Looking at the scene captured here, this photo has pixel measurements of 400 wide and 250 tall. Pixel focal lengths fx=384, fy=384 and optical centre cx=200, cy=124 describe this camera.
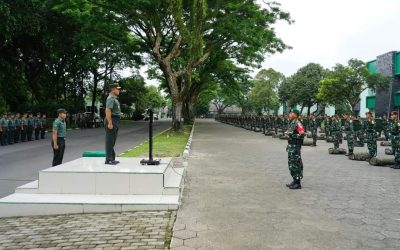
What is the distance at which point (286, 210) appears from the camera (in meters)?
6.39

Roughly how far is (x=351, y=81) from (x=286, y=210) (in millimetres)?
37667

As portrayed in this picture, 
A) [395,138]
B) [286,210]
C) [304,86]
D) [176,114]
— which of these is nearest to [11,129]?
[176,114]

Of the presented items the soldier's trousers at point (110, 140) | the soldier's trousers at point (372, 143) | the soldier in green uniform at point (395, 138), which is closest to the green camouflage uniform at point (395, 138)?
the soldier in green uniform at point (395, 138)

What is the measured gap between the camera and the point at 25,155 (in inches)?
555

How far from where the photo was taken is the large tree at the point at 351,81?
40.2 meters

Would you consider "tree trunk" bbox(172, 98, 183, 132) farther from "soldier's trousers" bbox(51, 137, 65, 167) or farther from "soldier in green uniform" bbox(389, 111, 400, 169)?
"soldier's trousers" bbox(51, 137, 65, 167)

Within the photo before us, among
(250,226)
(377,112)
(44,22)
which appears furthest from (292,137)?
(377,112)

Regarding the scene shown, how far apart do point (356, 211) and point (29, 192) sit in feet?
18.7

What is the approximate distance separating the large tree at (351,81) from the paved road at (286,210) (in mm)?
31733

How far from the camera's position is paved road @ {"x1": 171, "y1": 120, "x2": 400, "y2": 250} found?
4.93 metres

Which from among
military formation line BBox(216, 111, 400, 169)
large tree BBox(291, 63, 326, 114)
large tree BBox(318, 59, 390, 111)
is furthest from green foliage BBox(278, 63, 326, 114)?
military formation line BBox(216, 111, 400, 169)

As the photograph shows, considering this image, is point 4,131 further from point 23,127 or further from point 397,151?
point 397,151

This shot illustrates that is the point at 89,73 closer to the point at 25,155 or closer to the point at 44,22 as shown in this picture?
the point at 44,22

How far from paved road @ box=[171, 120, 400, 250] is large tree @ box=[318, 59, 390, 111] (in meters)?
31.7
